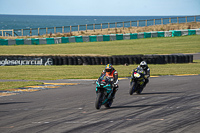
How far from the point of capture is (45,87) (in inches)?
709

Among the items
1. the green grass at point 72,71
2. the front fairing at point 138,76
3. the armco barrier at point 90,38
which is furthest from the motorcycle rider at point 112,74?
the armco barrier at point 90,38

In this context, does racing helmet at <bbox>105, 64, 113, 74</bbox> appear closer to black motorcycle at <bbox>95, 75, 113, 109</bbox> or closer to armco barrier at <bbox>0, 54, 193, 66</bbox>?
black motorcycle at <bbox>95, 75, 113, 109</bbox>

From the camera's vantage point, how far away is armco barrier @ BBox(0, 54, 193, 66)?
27938 mm

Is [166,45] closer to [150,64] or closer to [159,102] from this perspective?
[150,64]

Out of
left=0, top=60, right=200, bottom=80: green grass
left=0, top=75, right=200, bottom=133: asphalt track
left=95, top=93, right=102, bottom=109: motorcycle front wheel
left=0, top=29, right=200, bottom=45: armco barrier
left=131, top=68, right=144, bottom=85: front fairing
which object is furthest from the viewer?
left=0, top=29, right=200, bottom=45: armco barrier

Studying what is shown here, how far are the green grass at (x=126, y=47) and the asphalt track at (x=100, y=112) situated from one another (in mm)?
21753

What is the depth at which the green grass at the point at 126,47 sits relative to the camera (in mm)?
37750

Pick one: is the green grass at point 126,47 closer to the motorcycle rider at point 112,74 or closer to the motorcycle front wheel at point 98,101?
the motorcycle rider at point 112,74

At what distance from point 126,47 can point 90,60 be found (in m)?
14.2

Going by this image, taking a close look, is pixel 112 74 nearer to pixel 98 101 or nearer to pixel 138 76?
pixel 98 101

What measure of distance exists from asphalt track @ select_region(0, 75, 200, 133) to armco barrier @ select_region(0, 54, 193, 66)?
38.5 feet

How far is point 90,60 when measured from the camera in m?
28.5

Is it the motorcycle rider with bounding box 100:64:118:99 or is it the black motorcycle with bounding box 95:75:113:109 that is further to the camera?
the motorcycle rider with bounding box 100:64:118:99

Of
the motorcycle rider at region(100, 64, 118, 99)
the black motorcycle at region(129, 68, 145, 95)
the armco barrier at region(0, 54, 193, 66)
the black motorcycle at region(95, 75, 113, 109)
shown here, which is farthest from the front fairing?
the armco barrier at region(0, 54, 193, 66)
